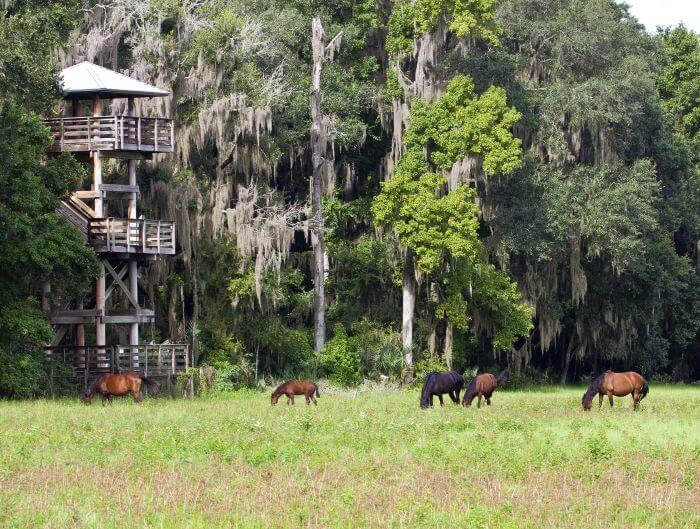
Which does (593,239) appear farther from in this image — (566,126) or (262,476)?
(262,476)

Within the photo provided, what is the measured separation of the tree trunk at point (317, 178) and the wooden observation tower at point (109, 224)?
7.58m

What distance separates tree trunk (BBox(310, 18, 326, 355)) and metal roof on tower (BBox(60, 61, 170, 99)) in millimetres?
8300

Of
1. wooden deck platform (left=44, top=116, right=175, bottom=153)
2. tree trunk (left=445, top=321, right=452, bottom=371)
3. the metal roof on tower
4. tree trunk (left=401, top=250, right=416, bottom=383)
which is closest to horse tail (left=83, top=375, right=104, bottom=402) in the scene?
wooden deck platform (left=44, top=116, right=175, bottom=153)

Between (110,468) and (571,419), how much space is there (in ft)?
38.0

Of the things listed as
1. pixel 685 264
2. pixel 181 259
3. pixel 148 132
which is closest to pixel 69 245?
pixel 148 132

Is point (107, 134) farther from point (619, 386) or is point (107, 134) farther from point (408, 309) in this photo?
point (619, 386)

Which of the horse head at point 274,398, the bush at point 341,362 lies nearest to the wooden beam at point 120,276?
the horse head at point 274,398

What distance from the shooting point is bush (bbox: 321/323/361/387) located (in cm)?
4503

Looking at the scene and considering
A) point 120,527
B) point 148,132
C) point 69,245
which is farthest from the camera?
point 148,132

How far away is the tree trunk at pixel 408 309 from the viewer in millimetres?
46188

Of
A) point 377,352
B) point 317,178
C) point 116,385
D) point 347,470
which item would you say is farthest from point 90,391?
point 317,178

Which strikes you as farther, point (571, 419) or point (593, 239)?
point (593, 239)

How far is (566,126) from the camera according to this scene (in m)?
49.3

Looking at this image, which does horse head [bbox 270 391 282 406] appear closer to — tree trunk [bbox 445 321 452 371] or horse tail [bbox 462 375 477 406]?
horse tail [bbox 462 375 477 406]
